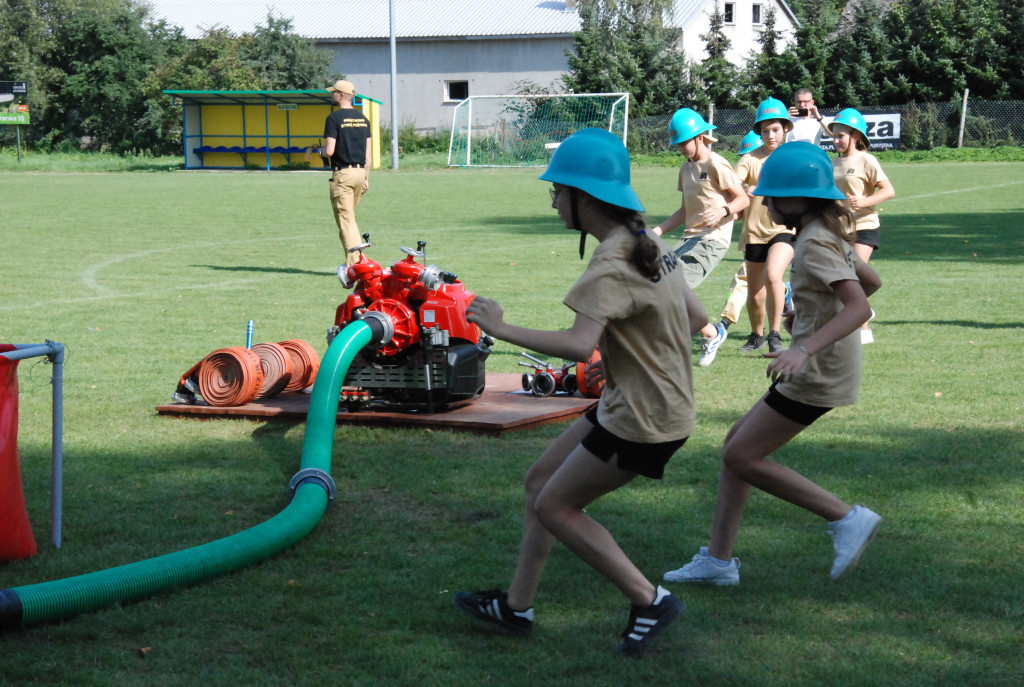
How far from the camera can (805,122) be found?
1095 cm

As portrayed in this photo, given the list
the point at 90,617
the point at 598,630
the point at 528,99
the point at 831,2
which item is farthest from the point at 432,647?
the point at 831,2

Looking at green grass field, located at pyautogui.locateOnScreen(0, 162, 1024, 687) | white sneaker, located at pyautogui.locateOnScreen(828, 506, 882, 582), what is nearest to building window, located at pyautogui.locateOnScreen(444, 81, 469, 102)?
green grass field, located at pyautogui.locateOnScreen(0, 162, 1024, 687)

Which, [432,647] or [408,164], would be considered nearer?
[432,647]

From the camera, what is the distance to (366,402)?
7496 mm

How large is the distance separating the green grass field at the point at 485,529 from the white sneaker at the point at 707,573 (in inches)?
2.8

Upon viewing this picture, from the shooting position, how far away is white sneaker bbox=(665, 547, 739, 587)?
4578 millimetres

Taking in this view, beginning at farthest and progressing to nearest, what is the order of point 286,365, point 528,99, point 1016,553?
point 528,99, point 286,365, point 1016,553

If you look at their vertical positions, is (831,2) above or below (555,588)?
above

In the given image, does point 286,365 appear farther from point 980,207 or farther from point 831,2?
point 831,2

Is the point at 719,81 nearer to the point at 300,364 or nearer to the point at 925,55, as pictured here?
the point at 925,55

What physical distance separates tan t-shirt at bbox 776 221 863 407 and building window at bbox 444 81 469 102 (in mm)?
58188

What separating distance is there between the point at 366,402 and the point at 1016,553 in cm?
417

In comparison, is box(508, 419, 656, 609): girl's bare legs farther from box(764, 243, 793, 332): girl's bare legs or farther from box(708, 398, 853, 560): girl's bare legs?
box(764, 243, 793, 332): girl's bare legs

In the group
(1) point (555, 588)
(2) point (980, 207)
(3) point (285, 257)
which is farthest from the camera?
(2) point (980, 207)
